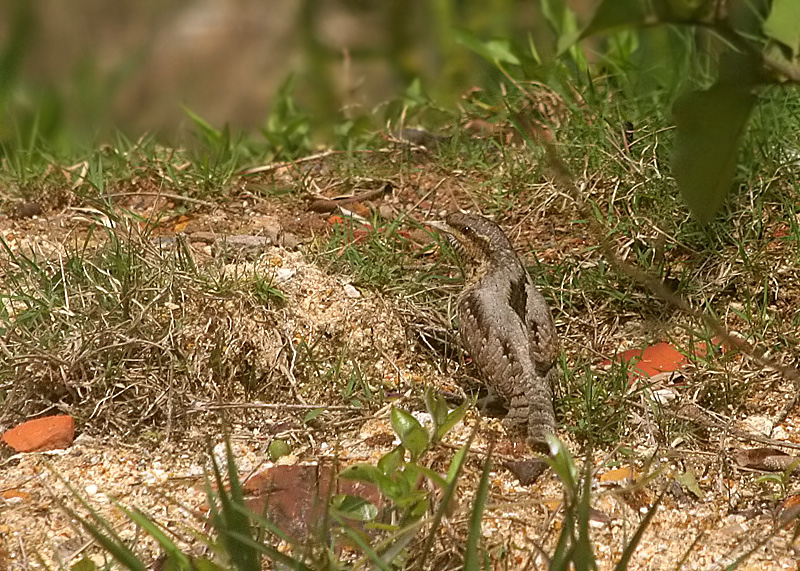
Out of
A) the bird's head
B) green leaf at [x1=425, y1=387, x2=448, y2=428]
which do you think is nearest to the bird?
the bird's head

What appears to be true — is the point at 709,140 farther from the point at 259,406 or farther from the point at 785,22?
the point at 259,406

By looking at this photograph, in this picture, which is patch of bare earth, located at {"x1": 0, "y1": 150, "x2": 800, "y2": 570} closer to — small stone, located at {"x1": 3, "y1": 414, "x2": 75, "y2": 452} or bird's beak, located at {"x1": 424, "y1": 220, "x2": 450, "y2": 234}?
small stone, located at {"x1": 3, "y1": 414, "x2": 75, "y2": 452}

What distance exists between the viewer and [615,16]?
1.66 metres

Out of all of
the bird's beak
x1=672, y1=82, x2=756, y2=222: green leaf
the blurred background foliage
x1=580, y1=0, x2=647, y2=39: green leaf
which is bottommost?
the blurred background foliage

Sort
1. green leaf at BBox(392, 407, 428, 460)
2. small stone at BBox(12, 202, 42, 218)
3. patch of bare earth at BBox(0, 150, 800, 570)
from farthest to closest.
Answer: small stone at BBox(12, 202, 42, 218) → patch of bare earth at BBox(0, 150, 800, 570) → green leaf at BBox(392, 407, 428, 460)

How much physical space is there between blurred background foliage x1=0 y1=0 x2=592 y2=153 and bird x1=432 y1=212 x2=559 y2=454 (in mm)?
1863

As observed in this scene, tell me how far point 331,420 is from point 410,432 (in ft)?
2.50

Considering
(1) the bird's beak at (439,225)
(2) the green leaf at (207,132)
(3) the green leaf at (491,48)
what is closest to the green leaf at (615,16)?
(1) the bird's beak at (439,225)

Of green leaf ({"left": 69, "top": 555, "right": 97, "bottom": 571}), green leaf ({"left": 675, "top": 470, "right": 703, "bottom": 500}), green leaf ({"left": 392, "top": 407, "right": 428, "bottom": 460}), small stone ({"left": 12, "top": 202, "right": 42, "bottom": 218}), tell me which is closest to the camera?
green leaf ({"left": 69, "top": 555, "right": 97, "bottom": 571})

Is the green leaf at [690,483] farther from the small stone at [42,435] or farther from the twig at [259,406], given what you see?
the small stone at [42,435]

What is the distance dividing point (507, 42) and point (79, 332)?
10.2ft

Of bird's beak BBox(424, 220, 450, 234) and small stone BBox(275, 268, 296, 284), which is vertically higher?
bird's beak BBox(424, 220, 450, 234)

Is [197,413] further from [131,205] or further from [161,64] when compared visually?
[161,64]

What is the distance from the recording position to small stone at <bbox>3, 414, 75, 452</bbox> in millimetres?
3346
